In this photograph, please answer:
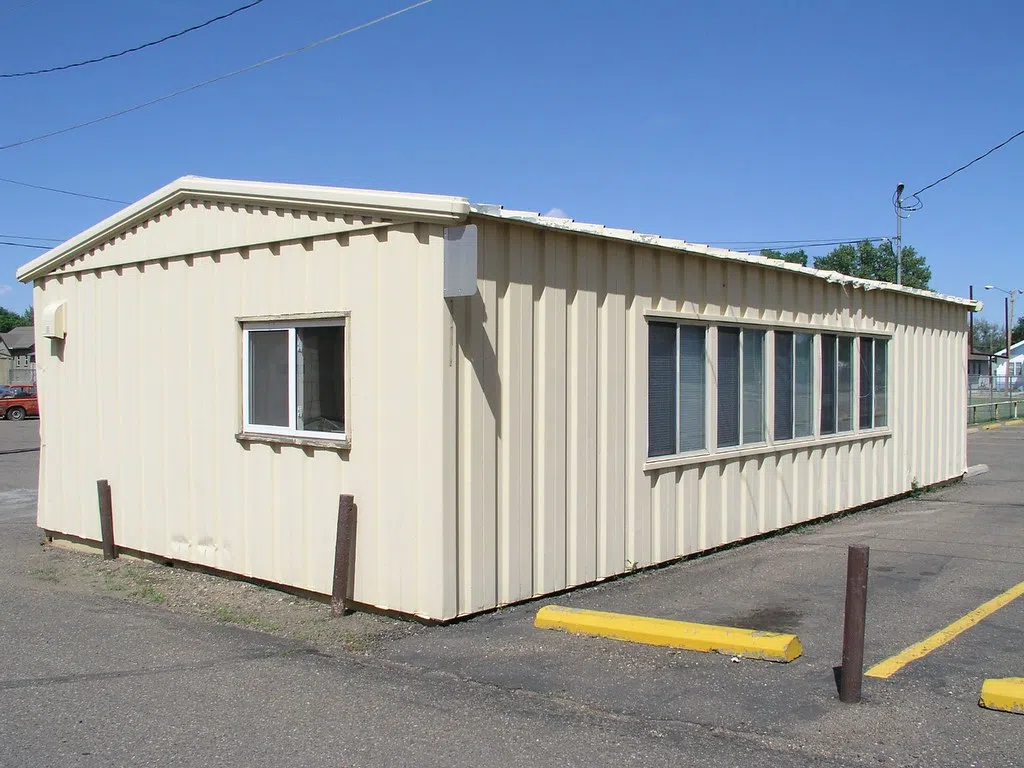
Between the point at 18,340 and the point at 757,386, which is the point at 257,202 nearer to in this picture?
the point at 757,386

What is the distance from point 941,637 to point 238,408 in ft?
19.2

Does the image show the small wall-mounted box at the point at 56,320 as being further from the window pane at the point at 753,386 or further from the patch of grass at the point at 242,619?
the window pane at the point at 753,386

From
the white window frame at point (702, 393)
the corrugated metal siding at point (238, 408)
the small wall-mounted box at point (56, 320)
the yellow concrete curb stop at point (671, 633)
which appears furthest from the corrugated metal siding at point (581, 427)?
the small wall-mounted box at point (56, 320)

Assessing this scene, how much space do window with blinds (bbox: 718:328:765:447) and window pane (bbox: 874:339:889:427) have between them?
→ 130 inches

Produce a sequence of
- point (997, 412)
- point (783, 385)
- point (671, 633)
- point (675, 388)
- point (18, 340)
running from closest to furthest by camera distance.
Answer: point (671, 633)
point (675, 388)
point (783, 385)
point (997, 412)
point (18, 340)

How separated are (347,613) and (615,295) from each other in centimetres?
350

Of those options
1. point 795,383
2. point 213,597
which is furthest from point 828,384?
point 213,597

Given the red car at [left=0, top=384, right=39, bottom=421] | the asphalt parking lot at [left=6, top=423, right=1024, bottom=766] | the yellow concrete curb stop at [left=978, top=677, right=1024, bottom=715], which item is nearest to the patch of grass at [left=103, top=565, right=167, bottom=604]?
the asphalt parking lot at [left=6, top=423, right=1024, bottom=766]

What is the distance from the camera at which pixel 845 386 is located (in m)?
12.3

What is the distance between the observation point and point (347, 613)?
7.49 metres

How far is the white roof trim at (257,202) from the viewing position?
6738 millimetres

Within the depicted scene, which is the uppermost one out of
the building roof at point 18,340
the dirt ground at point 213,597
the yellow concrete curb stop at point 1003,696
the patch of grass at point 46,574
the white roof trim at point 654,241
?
the building roof at point 18,340

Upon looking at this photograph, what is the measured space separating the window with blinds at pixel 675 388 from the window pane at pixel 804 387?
214cm

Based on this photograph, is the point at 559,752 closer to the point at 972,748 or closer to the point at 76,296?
the point at 972,748
